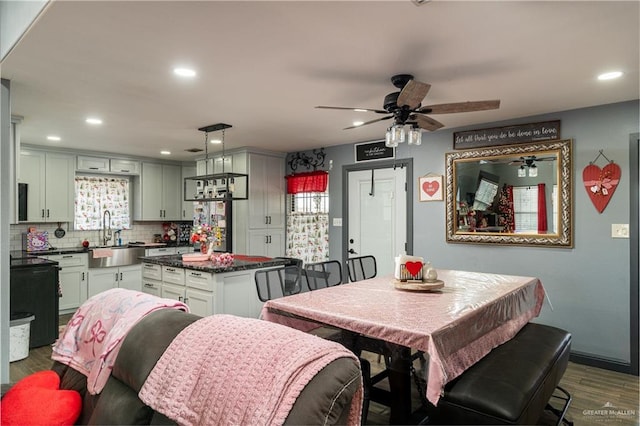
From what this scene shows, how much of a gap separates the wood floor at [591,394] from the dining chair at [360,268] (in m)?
0.81

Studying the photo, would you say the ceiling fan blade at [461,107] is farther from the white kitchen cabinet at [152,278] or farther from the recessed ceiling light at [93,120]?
the recessed ceiling light at [93,120]

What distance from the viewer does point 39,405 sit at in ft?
4.65

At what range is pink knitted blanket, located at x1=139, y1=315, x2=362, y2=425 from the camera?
1011 mm

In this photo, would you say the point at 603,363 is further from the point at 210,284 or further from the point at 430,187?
the point at 210,284

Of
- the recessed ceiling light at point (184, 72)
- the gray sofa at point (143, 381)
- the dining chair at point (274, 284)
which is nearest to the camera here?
the gray sofa at point (143, 381)

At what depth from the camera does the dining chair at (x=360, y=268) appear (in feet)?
12.1

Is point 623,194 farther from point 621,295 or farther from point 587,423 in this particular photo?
point 587,423

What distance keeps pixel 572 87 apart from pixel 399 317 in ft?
7.79

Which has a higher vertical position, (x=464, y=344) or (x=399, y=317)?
(x=399, y=317)

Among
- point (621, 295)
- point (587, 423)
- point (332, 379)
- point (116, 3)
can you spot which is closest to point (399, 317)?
point (332, 379)

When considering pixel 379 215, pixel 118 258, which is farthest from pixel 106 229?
pixel 379 215

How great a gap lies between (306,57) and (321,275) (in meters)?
1.75

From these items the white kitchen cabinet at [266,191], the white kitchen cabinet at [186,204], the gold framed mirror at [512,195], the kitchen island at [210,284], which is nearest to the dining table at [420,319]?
the gold framed mirror at [512,195]

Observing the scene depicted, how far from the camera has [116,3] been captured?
185cm
